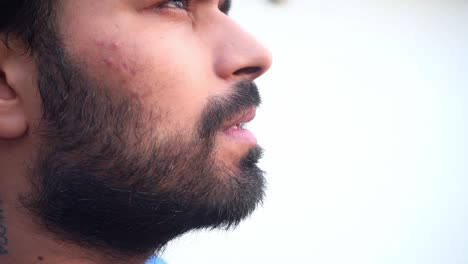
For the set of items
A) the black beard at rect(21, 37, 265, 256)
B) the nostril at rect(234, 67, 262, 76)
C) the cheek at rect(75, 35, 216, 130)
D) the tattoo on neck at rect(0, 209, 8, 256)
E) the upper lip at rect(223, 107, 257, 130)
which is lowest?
the tattoo on neck at rect(0, 209, 8, 256)

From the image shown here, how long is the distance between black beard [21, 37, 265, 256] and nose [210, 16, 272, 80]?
43 mm

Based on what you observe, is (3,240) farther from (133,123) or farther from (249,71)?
(249,71)

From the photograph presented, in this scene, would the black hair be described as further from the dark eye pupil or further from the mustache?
the mustache

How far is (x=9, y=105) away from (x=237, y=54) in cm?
54

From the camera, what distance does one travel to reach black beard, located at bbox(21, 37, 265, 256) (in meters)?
1.07

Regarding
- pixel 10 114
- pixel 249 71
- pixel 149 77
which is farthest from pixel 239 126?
pixel 10 114

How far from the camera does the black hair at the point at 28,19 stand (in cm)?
107

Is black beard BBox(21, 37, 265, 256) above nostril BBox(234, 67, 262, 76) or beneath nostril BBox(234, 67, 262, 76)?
beneath

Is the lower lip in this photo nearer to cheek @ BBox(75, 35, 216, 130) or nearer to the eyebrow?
cheek @ BBox(75, 35, 216, 130)

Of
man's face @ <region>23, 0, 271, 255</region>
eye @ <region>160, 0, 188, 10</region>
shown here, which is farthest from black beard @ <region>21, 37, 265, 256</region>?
eye @ <region>160, 0, 188, 10</region>

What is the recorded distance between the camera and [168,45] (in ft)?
3.58

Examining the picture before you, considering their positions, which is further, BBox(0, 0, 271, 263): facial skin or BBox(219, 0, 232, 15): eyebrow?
BBox(219, 0, 232, 15): eyebrow

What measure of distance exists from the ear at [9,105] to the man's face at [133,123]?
46 mm

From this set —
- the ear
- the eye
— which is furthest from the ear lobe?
the eye
